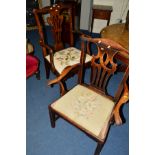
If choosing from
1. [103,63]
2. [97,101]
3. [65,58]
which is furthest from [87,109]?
[65,58]

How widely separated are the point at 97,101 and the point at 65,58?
2.42 ft

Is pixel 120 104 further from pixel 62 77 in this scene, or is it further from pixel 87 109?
pixel 62 77

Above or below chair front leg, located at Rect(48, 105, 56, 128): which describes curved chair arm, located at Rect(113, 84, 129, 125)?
above

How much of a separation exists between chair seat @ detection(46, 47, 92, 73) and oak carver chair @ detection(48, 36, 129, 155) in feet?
0.98

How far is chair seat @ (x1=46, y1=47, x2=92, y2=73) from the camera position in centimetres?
193

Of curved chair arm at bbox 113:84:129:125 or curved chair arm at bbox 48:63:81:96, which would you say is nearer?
curved chair arm at bbox 113:84:129:125

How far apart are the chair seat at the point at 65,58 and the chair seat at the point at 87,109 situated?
41 centimetres

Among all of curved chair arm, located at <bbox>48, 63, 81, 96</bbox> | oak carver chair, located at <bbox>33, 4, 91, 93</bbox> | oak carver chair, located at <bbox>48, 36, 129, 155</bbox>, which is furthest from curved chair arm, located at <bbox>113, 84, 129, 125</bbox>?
oak carver chair, located at <bbox>33, 4, 91, 93</bbox>

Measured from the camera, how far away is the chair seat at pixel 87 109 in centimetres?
133

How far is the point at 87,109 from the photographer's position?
1.45 meters

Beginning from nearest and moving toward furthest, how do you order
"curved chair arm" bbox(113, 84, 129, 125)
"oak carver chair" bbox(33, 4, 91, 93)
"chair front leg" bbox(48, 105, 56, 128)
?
"curved chair arm" bbox(113, 84, 129, 125)
"chair front leg" bbox(48, 105, 56, 128)
"oak carver chair" bbox(33, 4, 91, 93)

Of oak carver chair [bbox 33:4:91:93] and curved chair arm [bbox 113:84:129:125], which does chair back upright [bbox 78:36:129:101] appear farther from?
oak carver chair [bbox 33:4:91:93]
